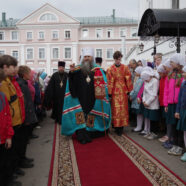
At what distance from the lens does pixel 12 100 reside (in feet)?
10.0

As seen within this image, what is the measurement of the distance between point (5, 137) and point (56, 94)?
4728 mm

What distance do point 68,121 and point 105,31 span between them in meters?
34.4

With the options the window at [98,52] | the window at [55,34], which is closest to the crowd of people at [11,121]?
the window at [98,52]

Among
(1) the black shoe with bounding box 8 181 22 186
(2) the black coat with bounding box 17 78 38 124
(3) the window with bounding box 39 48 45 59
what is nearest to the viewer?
(1) the black shoe with bounding box 8 181 22 186

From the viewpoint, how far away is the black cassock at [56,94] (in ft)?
23.6

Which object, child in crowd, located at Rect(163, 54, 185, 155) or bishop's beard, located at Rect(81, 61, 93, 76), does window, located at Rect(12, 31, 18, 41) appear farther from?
child in crowd, located at Rect(163, 54, 185, 155)

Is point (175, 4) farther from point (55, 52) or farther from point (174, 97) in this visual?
point (55, 52)

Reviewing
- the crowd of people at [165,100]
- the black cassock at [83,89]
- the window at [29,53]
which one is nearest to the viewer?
the crowd of people at [165,100]

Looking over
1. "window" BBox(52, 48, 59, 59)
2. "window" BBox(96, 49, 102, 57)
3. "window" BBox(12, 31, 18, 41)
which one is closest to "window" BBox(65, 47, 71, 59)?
"window" BBox(52, 48, 59, 59)

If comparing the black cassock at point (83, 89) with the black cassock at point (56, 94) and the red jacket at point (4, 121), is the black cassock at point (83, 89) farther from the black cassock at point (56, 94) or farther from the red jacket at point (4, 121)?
the red jacket at point (4, 121)

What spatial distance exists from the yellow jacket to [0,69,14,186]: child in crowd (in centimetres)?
28

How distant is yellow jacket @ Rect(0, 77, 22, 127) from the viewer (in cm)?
291

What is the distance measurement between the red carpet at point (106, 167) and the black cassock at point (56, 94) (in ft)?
8.64

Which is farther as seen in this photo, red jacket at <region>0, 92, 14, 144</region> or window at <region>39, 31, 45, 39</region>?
window at <region>39, 31, 45, 39</region>
